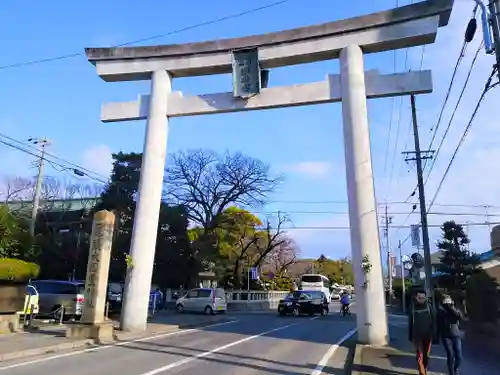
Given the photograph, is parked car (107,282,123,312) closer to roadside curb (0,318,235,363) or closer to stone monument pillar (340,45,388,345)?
roadside curb (0,318,235,363)

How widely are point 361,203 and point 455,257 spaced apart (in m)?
16.8

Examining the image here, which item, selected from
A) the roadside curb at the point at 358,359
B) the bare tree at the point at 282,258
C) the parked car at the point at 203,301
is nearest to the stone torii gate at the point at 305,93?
the roadside curb at the point at 358,359

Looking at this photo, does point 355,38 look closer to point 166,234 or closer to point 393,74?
point 393,74

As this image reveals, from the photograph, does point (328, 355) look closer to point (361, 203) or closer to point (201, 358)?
point (201, 358)

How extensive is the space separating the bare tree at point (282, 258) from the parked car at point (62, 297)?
46.2 m

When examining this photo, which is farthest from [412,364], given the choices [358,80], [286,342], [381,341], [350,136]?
[358,80]

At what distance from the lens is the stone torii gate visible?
14.3 metres

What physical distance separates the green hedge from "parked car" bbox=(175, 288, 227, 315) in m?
16.4

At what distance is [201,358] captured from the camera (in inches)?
431

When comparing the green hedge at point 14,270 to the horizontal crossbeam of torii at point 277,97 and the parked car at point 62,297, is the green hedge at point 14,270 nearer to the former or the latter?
the parked car at point 62,297

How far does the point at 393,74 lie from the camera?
15.4 meters

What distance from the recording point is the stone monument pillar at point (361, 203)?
13.8m

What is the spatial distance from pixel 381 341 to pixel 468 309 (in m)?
7.98

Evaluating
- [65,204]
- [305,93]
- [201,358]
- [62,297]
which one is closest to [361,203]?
[305,93]
